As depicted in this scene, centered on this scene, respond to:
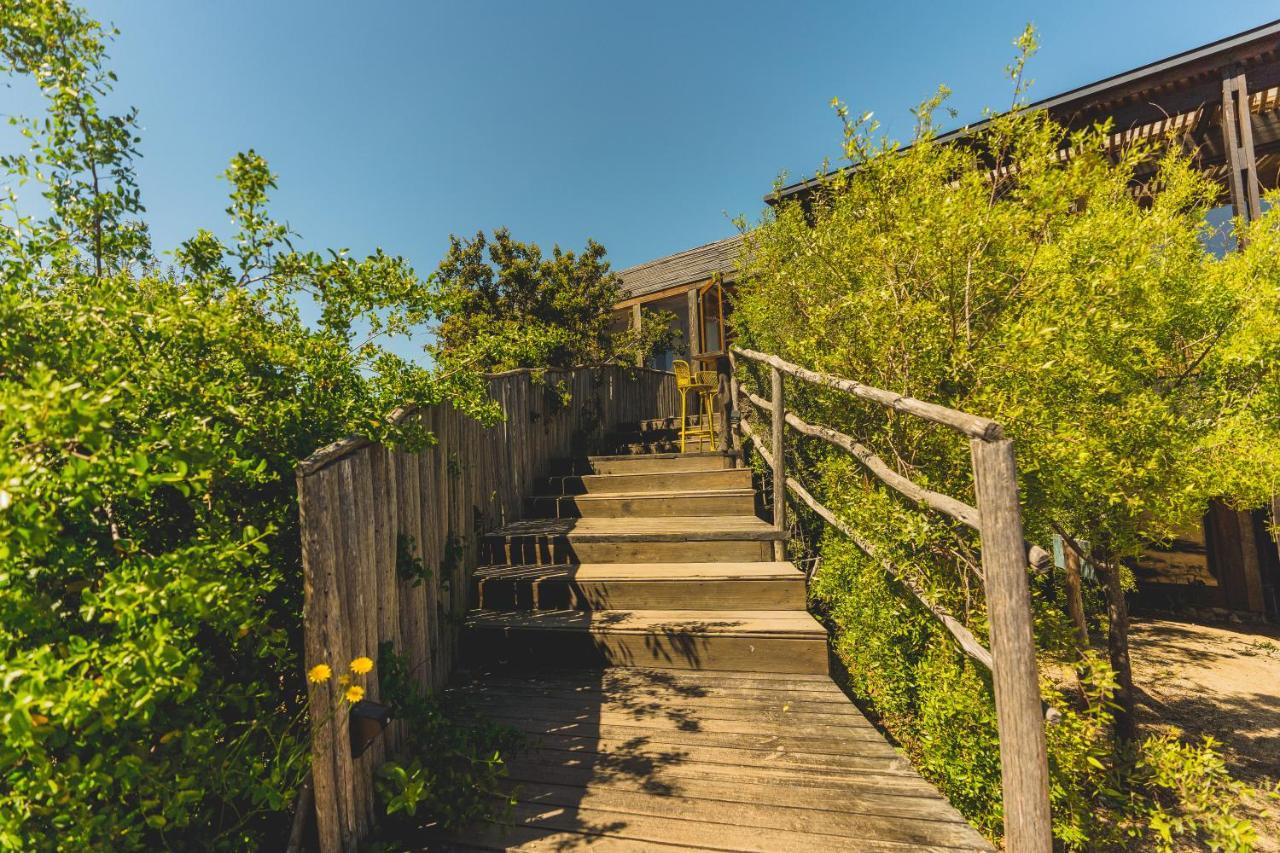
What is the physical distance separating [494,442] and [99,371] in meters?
2.86

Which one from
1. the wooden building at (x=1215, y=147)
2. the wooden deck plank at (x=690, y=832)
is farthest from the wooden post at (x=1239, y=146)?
the wooden deck plank at (x=690, y=832)

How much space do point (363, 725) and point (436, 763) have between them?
1.62ft

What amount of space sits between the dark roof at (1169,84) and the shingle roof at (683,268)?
3.47 m

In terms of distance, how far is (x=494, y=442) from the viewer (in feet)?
13.6

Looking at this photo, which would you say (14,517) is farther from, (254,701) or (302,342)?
(302,342)

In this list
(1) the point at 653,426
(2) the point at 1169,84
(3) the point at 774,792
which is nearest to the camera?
(3) the point at 774,792

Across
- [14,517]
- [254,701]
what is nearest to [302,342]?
[14,517]

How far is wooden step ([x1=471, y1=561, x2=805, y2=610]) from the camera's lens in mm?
3113

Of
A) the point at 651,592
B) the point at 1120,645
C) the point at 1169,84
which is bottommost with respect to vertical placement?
the point at 1120,645

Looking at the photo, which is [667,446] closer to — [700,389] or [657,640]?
[700,389]

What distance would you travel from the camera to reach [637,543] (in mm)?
3689

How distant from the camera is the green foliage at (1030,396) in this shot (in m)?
2.13

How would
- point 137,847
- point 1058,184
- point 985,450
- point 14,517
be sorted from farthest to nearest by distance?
point 1058,184
point 985,450
point 137,847
point 14,517

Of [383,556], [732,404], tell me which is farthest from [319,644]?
[732,404]
